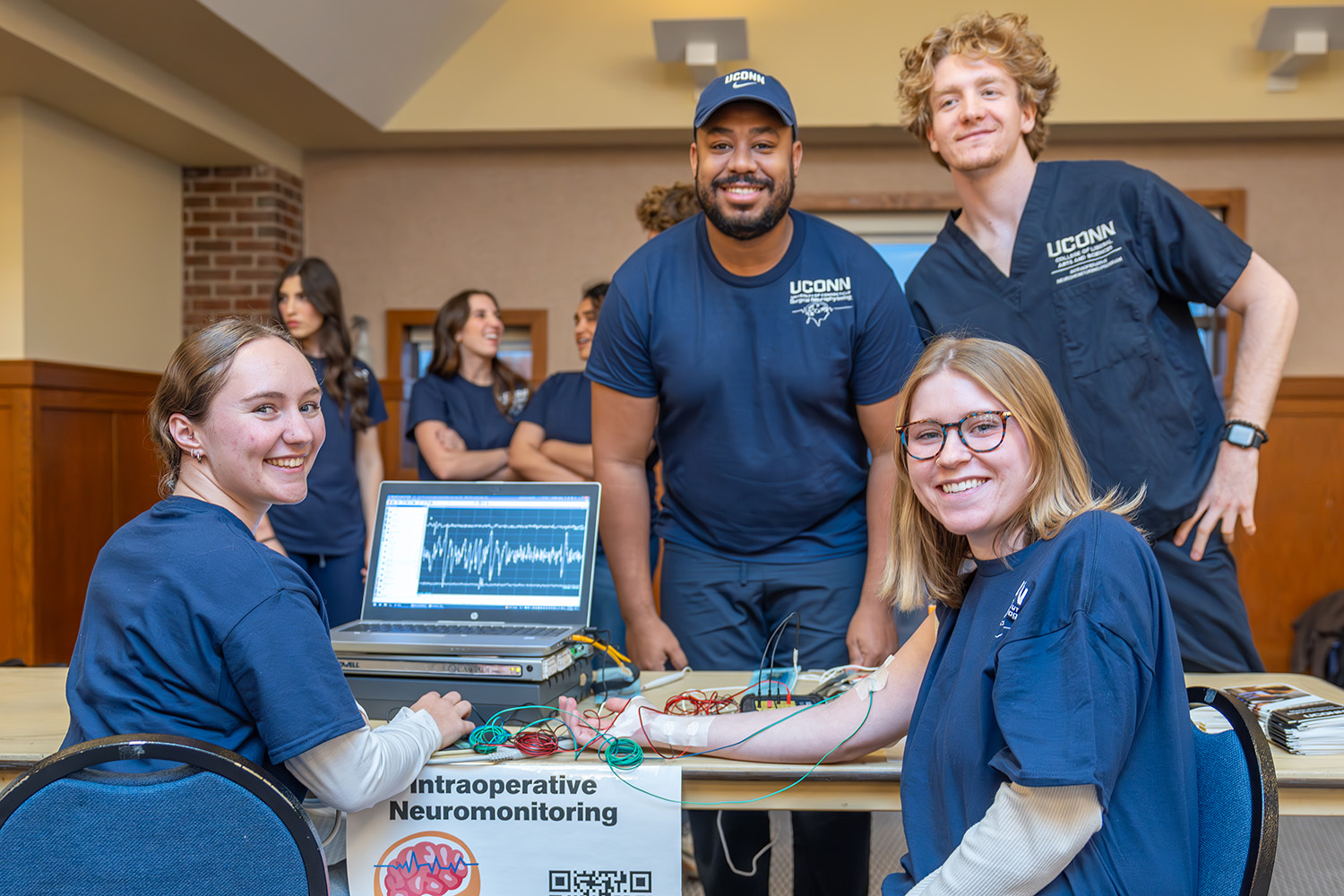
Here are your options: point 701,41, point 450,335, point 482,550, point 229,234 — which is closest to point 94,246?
point 229,234

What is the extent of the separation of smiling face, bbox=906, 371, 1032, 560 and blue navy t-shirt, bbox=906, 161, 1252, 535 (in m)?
0.88

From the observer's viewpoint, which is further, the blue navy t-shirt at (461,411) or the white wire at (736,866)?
the blue navy t-shirt at (461,411)

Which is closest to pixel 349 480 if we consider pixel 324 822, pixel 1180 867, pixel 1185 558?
pixel 324 822

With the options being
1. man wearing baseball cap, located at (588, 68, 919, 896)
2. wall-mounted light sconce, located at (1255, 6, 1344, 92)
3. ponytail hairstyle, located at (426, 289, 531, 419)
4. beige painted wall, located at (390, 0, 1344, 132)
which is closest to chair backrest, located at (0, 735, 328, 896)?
man wearing baseball cap, located at (588, 68, 919, 896)

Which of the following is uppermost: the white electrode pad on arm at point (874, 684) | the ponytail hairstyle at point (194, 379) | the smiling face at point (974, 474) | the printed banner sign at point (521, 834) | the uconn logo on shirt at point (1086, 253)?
the uconn logo on shirt at point (1086, 253)

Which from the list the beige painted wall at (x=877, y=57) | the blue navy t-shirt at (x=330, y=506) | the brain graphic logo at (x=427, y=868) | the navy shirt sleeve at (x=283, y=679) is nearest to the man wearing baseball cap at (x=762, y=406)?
the brain graphic logo at (x=427, y=868)

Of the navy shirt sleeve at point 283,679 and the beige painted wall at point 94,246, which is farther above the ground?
the beige painted wall at point 94,246

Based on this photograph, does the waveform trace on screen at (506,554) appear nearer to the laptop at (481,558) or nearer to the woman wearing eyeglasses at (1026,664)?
the laptop at (481,558)

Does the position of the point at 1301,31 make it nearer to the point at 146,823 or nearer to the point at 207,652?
the point at 207,652

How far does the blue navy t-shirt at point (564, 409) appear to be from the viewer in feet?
11.0

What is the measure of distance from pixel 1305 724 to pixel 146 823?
4.89 feet

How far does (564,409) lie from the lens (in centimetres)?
336

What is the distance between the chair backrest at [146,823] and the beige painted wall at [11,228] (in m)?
3.54

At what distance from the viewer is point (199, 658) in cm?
119
